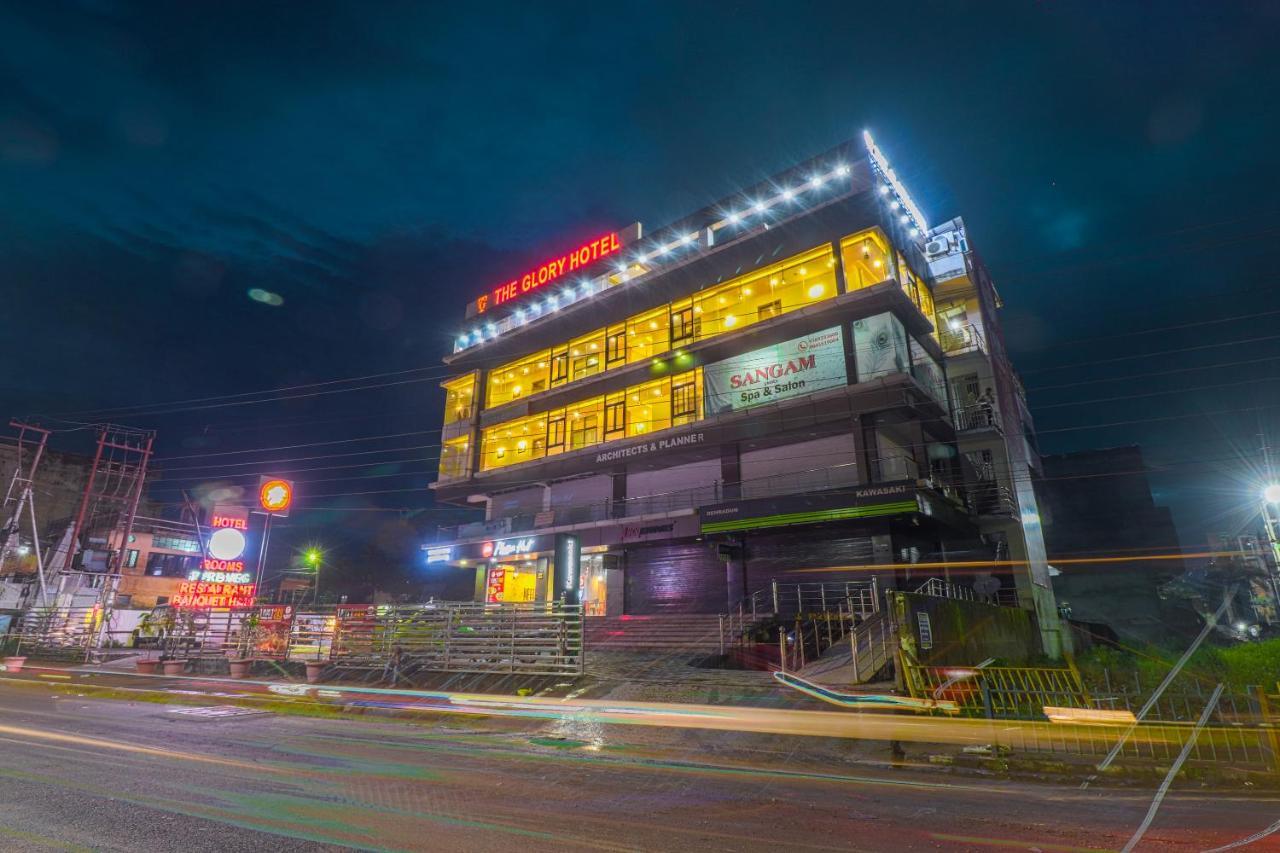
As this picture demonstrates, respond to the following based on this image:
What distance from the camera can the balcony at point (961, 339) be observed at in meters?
31.8

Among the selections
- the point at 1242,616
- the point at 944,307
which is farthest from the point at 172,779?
the point at 1242,616

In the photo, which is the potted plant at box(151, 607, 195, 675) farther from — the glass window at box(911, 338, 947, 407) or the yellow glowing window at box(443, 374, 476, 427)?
the glass window at box(911, 338, 947, 407)

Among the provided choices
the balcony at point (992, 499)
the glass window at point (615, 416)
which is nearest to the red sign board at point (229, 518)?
the glass window at point (615, 416)

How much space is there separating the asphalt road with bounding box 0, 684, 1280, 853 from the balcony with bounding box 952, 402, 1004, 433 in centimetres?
2483

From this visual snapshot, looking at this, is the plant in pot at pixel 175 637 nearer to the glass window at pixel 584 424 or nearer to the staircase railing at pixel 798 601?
the staircase railing at pixel 798 601

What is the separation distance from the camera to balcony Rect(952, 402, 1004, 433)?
29661 mm

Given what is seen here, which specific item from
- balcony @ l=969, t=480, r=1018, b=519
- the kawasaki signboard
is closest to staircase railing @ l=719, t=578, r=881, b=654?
the kawasaki signboard

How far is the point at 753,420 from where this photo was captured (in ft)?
91.1

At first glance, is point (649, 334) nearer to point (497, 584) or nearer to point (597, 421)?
point (597, 421)

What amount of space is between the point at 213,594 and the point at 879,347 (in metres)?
30.1

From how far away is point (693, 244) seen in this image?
33.2 m

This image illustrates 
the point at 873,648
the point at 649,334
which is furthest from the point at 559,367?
the point at 873,648

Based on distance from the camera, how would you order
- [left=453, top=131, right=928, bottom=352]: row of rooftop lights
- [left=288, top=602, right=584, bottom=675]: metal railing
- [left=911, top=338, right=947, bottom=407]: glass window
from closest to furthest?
[left=288, top=602, right=584, bottom=675]: metal railing
[left=911, top=338, right=947, bottom=407]: glass window
[left=453, top=131, right=928, bottom=352]: row of rooftop lights

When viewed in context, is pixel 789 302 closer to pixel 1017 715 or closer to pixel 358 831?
pixel 1017 715
